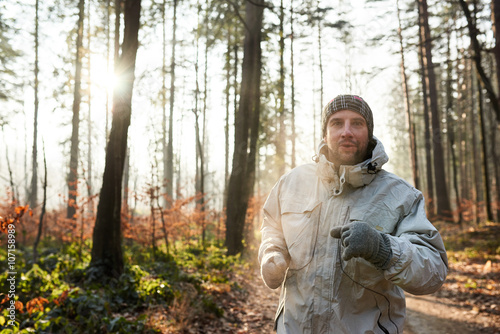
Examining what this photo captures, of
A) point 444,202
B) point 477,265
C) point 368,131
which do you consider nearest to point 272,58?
point 444,202

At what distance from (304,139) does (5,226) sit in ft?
78.6

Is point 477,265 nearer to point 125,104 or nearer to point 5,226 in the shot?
point 125,104

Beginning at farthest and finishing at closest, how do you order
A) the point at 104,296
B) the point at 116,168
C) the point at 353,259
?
the point at 116,168, the point at 104,296, the point at 353,259

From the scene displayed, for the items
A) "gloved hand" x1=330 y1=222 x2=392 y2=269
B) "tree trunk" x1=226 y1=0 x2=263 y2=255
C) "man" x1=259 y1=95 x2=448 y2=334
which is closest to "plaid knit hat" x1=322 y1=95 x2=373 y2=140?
"man" x1=259 y1=95 x2=448 y2=334

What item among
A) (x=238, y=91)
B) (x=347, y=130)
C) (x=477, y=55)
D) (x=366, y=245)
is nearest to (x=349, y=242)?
(x=366, y=245)

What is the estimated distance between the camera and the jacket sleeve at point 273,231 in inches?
84.7

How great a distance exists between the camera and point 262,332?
5.35 meters

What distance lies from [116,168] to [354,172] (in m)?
5.67

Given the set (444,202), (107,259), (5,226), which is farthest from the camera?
(444,202)

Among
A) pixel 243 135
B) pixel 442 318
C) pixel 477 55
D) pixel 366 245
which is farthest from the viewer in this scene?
pixel 243 135

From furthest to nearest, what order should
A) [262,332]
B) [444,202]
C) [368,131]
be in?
[444,202], [262,332], [368,131]

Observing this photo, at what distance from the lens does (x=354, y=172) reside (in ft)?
6.56

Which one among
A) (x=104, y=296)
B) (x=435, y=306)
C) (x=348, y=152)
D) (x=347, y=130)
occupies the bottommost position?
(x=435, y=306)

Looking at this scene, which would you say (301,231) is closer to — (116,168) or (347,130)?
(347,130)
